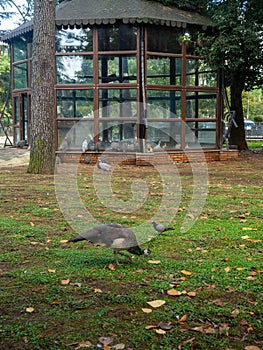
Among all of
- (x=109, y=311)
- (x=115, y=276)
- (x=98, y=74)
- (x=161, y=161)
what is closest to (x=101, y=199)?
(x=115, y=276)

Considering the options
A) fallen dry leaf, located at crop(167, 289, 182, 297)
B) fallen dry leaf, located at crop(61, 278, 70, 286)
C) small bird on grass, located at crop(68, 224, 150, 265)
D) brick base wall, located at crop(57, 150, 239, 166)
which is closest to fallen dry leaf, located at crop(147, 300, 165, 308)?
fallen dry leaf, located at crop(167, 289, 182, 297)

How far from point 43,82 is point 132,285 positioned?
783 centimetres

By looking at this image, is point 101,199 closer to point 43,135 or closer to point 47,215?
point 47,215

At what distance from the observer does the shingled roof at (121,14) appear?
1507 centimetres

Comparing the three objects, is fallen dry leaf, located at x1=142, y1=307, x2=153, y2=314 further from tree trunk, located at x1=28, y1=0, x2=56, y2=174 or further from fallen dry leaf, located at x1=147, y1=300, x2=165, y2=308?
tree trunk, located at x1=28, y1=0, x2=56, y2=174

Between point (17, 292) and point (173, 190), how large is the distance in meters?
5.85

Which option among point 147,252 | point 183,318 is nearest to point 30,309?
point 183,318

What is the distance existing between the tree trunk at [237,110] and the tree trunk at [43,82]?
391 inches

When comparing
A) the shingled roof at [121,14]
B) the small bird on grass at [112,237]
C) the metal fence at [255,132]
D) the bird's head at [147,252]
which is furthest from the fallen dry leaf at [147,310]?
the metal fence at [255,132]

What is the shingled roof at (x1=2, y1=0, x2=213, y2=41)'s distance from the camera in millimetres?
15070

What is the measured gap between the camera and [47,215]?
6887mm

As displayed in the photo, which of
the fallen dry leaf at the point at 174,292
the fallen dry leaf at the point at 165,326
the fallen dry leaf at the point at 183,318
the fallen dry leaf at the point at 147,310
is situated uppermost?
the fallen dry leaf at the point at 174,292

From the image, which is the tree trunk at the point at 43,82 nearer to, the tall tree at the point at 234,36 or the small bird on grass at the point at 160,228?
the small bird on grass at the point at 160,228

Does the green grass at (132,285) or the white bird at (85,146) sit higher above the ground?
the white bird at (85,146)
